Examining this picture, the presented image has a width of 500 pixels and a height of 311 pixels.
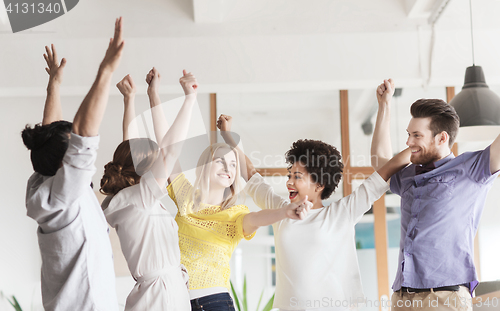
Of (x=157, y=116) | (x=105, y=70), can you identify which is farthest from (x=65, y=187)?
(x=157, y=116)

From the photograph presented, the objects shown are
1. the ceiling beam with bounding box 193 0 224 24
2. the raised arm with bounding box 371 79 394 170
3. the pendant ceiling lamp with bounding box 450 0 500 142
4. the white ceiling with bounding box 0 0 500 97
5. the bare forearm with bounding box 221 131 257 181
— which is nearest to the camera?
the raised arm with bounding box 371 79 394 170

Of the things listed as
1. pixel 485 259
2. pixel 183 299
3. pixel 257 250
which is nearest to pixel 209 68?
pixel 257 250

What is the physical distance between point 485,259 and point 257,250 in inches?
87.7

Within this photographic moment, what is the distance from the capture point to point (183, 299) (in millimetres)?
1576

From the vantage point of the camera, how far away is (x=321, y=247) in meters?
1.80

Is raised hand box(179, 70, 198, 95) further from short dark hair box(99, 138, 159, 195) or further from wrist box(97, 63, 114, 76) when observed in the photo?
wrist box(97, 63, 114, 76)

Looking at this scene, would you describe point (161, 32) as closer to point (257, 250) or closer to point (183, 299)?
point (257, 250)

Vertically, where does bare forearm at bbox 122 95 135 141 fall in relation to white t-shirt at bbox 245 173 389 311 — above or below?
above

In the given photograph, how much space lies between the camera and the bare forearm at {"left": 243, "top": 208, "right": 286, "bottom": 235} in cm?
162

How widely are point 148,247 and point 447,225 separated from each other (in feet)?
3.81

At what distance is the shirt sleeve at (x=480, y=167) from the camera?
170 centimetres

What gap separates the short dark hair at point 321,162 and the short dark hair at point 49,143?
1081mm

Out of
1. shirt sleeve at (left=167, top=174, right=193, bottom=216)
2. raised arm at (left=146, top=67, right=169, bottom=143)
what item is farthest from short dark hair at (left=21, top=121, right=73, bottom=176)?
shirt sleeve at (left=167, top=174, right=193, bottom=216)

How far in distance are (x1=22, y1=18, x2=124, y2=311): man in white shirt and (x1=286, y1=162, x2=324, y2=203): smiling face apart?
35.4 inches
